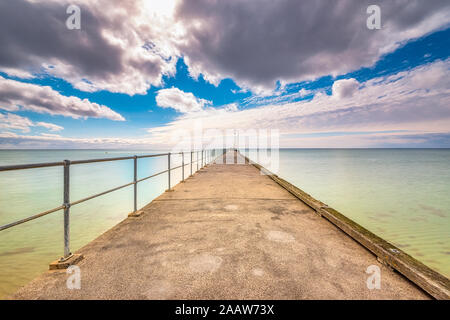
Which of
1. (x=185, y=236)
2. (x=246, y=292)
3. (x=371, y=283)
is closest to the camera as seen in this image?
(x=246, y=292)

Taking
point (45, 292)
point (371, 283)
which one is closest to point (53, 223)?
point (45, 292)

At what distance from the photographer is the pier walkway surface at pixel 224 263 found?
1.81 meters

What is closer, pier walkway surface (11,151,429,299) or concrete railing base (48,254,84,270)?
pier walkway surface (11,151,429,299)

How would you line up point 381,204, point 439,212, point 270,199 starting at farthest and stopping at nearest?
point 381,204 → point 439,212 → point 270,199

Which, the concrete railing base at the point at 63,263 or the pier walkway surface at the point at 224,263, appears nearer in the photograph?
the pier walkway surface at the point at 224,263

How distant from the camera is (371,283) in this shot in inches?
76.5

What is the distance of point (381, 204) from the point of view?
9.44m

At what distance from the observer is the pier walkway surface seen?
1.81 meters

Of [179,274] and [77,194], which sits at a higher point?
[179,274]

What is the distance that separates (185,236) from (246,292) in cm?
142

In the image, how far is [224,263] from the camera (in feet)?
7.39
